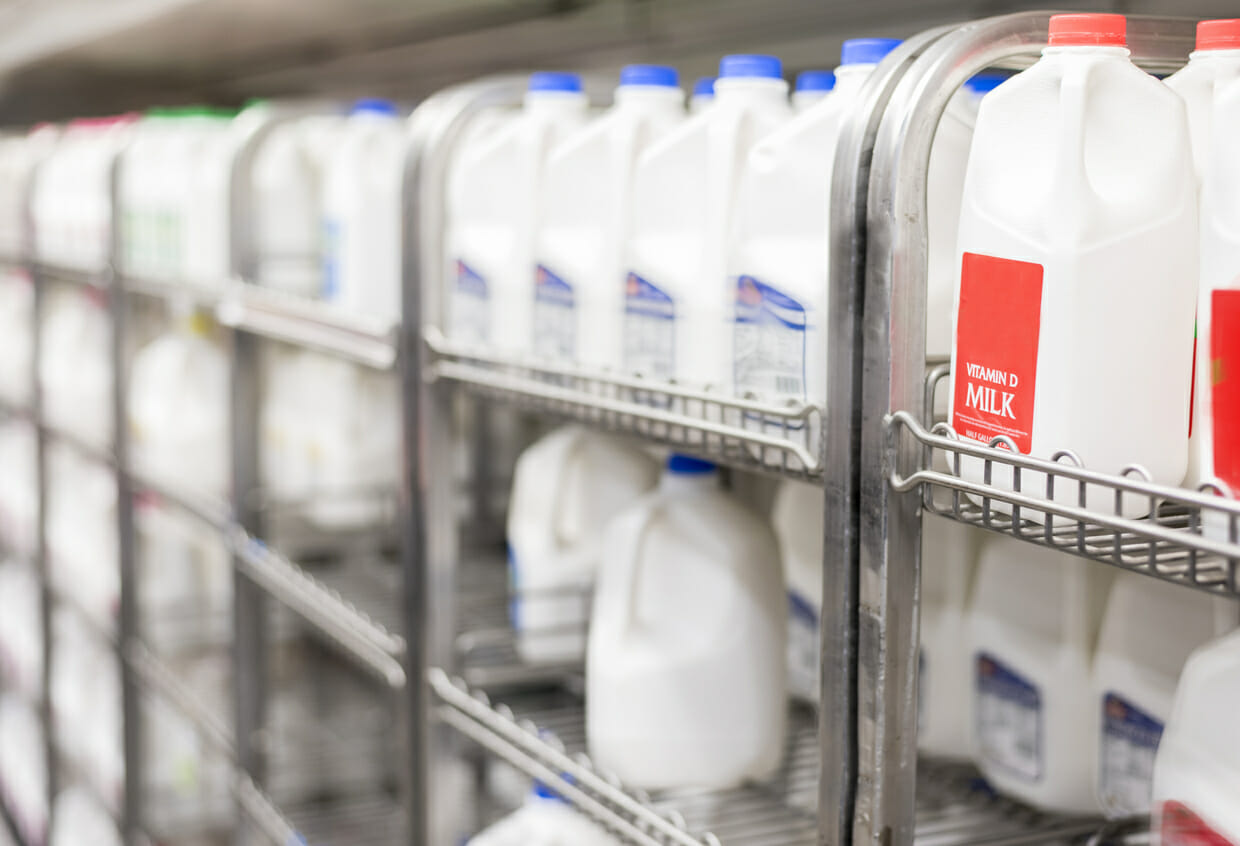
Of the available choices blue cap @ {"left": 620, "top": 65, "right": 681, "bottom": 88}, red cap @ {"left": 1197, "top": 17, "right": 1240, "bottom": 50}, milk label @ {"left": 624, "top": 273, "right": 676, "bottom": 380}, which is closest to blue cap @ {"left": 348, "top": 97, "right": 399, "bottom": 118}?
blue cap @ {"left": 620, "top": 65, "right": 681, "bottom": 88}

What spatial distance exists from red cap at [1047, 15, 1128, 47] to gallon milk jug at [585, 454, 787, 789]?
698mm

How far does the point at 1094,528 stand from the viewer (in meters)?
0.85

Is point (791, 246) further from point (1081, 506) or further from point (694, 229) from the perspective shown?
point (1081, 506)

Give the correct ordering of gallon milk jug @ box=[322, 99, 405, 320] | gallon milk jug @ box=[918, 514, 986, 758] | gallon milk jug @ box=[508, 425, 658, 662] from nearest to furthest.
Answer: gallon milk jug @ box=[918, 514, 986, 758]
gallon milk jug @ box=[508, 425, 658, 662]
gallon milk jug @ box=[322, 99, 405, 320]

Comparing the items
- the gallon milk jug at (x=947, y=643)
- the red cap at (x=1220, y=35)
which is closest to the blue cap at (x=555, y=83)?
→ the gallon milk jug at (x=947, y=643)

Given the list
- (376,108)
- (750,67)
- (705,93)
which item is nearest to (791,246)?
(750,67)

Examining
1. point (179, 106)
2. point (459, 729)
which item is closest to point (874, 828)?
point (459, 729)

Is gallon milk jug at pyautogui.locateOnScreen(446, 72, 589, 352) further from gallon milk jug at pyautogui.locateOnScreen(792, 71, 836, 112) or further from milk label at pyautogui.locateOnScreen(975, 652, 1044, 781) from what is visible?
milk label at pyautogui.locateOnScreen(975, 652, 1044, 781)

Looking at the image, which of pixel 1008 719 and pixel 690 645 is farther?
pixel 690 645

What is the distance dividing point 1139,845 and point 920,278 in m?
0.58

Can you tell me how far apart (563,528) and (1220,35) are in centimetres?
107

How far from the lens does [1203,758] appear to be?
0.86m

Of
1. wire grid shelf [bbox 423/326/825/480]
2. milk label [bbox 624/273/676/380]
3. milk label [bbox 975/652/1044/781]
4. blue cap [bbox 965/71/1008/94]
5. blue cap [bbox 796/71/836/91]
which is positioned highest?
blue cap [bbox 796/71/836/91]

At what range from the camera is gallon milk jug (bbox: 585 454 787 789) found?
1.36m
